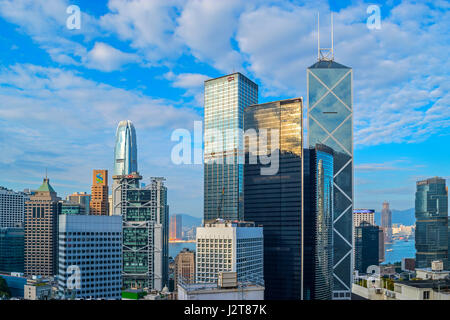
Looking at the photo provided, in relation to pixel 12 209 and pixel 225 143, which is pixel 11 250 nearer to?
pixel 12 209

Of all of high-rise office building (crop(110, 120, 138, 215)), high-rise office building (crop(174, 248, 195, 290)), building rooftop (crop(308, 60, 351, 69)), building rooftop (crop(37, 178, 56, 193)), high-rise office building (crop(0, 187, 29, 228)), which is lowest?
high-rise office building (crop(174, 248, 195, 290))

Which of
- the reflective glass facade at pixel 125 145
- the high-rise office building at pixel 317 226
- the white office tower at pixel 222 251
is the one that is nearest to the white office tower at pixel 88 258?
the white office tower at pixel 222 251

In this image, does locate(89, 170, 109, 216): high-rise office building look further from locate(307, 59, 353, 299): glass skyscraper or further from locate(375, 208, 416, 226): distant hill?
locate(375, 208, 416, 226): distant hill

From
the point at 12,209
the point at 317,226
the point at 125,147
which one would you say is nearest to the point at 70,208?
the point at 12,209

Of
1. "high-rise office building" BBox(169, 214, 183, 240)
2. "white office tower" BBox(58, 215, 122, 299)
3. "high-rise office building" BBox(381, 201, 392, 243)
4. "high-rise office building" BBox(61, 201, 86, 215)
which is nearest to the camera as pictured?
"white office tower" BBox(58, 215, 122, 299)

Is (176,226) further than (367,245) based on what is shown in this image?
No

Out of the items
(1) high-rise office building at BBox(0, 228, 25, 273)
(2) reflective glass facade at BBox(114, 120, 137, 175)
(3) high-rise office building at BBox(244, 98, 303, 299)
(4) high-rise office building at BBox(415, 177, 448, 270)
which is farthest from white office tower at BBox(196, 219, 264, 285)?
(2) reflective glass facade at BBox(114, 120, 137, 175)
